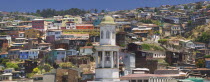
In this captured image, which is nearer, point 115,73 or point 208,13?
point 115,73

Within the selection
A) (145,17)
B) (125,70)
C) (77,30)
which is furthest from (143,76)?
(145,17)

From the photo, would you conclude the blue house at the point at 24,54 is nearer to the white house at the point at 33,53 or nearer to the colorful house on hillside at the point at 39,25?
the white house at the point at 33,53

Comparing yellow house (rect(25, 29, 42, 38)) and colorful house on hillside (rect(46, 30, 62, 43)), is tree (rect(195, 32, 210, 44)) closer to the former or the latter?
colorful house on hillside (rect(46, 30, 62, 43))

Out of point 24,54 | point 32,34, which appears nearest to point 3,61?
point 24,54

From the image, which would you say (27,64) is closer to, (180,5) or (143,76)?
(143,76)

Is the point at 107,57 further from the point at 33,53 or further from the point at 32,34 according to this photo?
the point at 32,34

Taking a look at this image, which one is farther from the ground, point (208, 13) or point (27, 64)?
point (208, 13)

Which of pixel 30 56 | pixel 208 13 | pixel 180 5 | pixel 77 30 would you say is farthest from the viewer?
pixel 180 5

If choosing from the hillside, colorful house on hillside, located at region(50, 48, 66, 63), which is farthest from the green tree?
the hillside

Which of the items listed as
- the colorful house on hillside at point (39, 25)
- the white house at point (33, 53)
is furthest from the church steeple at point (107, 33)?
the colorful house on hillside at point (39, 25)
